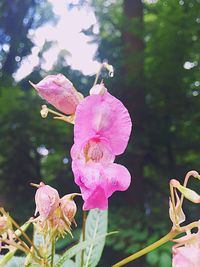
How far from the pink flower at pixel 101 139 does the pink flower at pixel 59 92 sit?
0.04m

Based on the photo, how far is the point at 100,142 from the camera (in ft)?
1.10

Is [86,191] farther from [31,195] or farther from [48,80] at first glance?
[31,195]

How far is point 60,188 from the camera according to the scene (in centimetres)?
212

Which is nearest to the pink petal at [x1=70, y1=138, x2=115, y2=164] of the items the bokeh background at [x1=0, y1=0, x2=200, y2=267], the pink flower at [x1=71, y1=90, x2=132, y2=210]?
the pink flower at [x1=71, y1=90, x2=132, y2=210]

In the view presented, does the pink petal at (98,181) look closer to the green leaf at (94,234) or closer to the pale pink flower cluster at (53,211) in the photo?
the pale pink flower cluster at (53,211)

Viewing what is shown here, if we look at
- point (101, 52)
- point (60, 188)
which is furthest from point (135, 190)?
point (101, 52)

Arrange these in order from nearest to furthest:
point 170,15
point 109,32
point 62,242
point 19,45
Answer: point 62,242
point 170,15
point 109,32
point 19,45

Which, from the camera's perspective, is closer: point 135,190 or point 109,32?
point 135,190

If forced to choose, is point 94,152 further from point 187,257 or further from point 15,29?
point 15,29

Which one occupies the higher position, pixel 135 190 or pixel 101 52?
pixel 101 52

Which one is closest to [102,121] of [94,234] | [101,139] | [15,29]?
[101,139]

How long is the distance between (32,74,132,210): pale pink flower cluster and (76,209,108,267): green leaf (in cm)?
17

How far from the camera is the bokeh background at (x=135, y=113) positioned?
1955 millimetres

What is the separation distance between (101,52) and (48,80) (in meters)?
2.00
